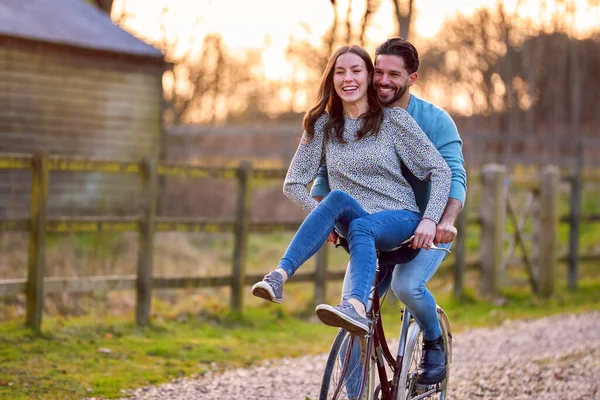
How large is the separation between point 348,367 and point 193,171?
4454 millimetres

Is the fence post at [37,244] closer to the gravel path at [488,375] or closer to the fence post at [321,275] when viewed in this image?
the gravel path at [488,375]

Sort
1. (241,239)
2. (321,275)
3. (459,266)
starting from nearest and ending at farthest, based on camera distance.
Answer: (241,239)
(321,275)
(459,266)

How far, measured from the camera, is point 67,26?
659 inches

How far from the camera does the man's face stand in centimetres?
409

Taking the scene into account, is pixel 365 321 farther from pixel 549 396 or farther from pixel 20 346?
pixel 20 346

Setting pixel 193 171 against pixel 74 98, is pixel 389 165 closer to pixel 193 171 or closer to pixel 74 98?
pixel 193 171

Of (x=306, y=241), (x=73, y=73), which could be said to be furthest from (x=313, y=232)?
(x=73, y=73)

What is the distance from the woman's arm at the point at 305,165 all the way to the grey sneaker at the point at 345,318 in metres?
0.68

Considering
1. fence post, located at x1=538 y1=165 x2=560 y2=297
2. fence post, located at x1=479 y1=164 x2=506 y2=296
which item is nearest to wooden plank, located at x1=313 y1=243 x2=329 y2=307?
fence post, located at x1=479 y1=164 x2=506 y2=296

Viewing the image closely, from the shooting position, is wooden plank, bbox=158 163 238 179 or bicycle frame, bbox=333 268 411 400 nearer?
bicycle frame, bbox=333 268 411 400

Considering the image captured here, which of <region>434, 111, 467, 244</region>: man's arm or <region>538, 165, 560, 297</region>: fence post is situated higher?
<region>434, 111, 467, 244</region>: man's arm

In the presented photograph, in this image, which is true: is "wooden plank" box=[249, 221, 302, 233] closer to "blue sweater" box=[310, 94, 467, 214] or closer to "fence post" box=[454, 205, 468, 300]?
"fence post" box=[454, 205, 468, 300]

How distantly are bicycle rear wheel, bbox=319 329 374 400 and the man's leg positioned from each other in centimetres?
36

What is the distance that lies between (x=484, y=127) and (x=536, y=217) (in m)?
22.6
